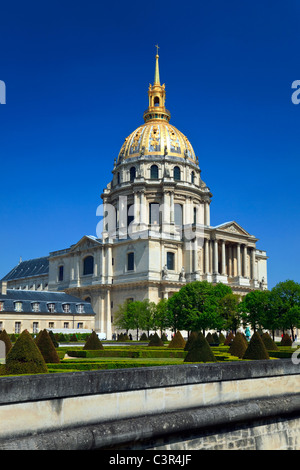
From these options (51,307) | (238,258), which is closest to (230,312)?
(51,307)

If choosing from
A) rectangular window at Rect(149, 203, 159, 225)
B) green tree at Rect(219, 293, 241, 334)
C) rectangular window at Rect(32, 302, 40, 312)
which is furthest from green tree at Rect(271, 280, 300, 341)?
rectangular window at Rect(149, 203, 159, 225)

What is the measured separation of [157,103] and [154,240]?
114 feet

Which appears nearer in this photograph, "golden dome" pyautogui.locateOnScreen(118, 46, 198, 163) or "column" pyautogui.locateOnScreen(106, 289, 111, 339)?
"column" pyautogui.locateOnScreen(106, 289, 111, 339)

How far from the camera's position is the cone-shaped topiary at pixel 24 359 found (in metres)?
11.4

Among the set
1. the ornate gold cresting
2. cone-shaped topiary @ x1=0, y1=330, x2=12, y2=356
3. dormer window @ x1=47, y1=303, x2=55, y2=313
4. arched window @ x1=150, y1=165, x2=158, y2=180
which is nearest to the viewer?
cone-shaped topiary @ x1=0, y1=330, x2=12, y2=356

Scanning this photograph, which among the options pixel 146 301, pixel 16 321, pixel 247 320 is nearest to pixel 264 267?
pixel 146 301

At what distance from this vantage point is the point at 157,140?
283 ft

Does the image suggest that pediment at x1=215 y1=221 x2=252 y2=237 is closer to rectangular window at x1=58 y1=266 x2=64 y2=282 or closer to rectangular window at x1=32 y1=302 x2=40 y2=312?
rectangular window at x1=58 y1=266 x2=64 y2=282

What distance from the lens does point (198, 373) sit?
11.7 metres

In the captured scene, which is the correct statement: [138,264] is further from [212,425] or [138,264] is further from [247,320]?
[212,425]

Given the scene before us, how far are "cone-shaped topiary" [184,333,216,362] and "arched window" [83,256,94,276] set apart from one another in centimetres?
6214

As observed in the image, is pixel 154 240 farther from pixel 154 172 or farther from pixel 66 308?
pixel 154 172

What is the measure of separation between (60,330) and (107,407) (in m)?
49.2

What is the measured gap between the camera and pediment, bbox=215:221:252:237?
75.9 metres
